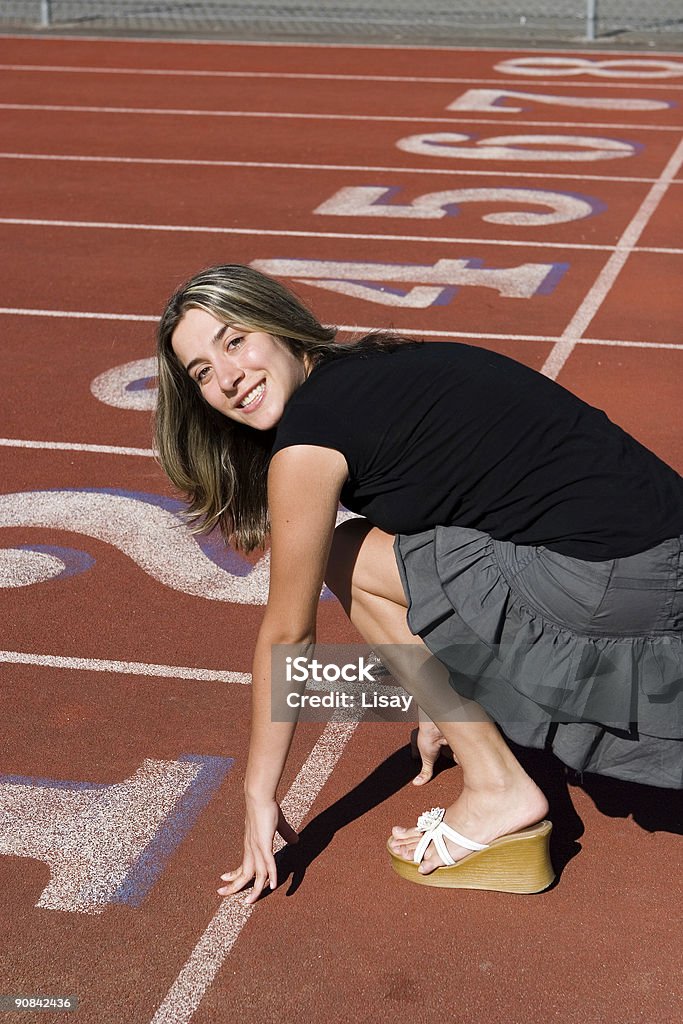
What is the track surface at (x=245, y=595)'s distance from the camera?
284cm

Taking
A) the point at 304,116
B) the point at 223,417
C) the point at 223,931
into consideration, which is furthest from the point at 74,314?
the point at 304,116

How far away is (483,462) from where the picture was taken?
2.93 m

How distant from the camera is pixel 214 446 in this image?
3.15m

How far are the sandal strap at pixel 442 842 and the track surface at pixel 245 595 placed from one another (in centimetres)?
9

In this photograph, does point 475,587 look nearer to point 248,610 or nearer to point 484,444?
point 484,444

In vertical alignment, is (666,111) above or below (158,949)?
below

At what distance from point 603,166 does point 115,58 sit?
304 inches

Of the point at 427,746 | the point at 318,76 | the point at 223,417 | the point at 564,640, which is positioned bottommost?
the point at 318,76

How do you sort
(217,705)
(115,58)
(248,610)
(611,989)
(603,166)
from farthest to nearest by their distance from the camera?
(115,58) < (603,166) < (248,610) < (217,705) < (611,989)

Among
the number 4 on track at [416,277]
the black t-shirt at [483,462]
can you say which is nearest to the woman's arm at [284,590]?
the black t-shirt at [483,462]

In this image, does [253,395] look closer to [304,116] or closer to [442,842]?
[442,842]

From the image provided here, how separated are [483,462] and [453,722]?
59cm

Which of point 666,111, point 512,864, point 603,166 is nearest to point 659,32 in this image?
point 666,111

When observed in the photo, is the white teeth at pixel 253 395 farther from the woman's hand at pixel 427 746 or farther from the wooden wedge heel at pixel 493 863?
the wooden wedge heel at pixel 493 863
